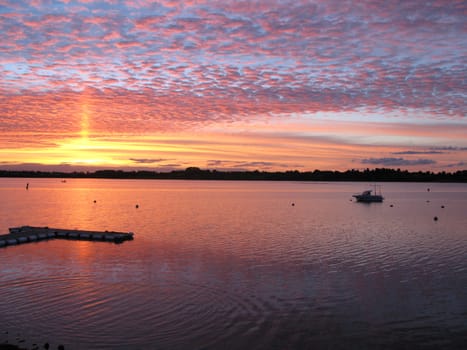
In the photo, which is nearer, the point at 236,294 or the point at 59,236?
the point at 236,294

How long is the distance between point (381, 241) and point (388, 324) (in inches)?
838

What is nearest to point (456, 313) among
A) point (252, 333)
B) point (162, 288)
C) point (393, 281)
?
point (393, 281)

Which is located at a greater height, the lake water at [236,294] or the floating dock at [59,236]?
the floating dock at [59,236]

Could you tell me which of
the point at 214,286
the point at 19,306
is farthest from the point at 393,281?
the point at 19,306

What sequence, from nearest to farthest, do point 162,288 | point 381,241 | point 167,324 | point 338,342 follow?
point 338,342
point 167,324
point 162,288
point 381,241

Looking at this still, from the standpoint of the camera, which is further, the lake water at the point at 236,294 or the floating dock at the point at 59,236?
the floating dock at the point at 59,236

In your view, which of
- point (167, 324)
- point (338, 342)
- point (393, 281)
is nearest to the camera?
point (338, 342)

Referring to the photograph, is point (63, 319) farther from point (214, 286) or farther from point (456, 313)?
point (456, 313)

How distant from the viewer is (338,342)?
14109mm

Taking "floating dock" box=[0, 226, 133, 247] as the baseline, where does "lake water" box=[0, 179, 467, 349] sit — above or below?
below

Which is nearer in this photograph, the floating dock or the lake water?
the lake water

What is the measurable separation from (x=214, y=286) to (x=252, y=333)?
5857 millimetres

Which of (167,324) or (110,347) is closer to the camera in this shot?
(110,347)

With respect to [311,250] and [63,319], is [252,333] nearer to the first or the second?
[63,319]
